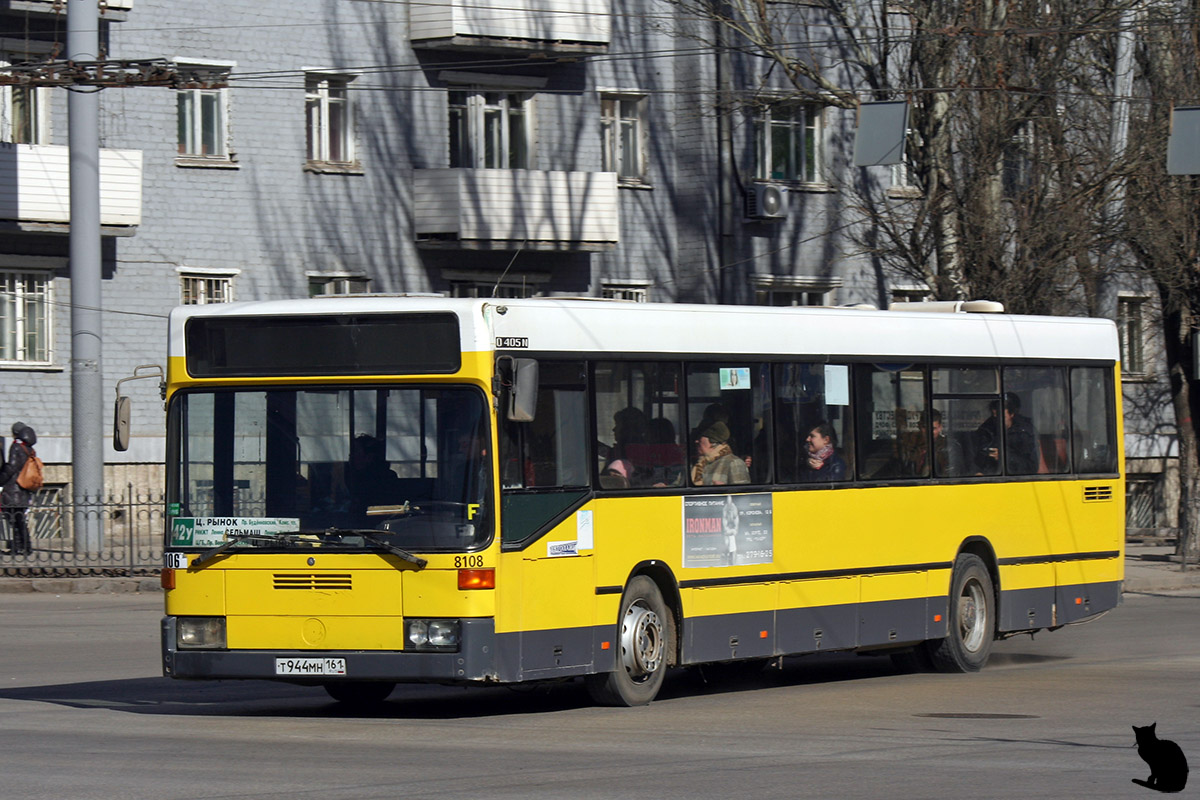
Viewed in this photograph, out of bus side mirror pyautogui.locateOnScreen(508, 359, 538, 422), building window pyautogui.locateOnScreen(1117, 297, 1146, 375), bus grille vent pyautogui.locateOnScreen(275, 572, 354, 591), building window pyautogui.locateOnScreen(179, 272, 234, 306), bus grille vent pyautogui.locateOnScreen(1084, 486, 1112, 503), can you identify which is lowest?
bus grille vent pyautogui.locateOnScreen(275, 572, 354, 591)

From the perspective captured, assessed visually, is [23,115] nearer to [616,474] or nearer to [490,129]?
[490,129]

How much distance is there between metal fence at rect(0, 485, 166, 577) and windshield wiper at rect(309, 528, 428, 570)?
14920 mm

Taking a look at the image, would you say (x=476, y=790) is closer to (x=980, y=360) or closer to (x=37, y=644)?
(x=980, y=360)

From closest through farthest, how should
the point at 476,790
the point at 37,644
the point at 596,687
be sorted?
1. the point at 476,790
2. the point at 596,687
3. the point at 37,644

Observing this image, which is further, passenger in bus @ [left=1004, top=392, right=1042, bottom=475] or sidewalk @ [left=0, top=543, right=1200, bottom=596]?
sidewalk @ [left=0, top=543, right=1200, bottom=596]

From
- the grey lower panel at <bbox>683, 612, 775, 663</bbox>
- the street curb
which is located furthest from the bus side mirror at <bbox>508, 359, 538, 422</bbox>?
the street curb

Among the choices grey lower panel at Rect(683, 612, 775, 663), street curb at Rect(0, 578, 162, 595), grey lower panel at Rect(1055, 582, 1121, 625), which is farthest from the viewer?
street curb at Rect(0, 578, 162, 595)

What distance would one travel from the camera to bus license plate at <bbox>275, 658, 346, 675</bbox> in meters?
11.5

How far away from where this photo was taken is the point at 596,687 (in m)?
12.5

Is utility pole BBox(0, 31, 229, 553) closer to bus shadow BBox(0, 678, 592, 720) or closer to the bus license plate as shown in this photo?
bus shadow BBox(0, 678, 592, 720)

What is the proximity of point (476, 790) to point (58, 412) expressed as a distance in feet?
75.5

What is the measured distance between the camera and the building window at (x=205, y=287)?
1239 inches

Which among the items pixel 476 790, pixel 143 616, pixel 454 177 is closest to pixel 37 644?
pixel 143 616

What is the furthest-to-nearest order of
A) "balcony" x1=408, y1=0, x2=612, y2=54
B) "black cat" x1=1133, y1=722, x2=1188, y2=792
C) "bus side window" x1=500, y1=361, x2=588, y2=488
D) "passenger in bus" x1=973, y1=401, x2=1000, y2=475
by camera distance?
1. "balcony" x1=408, y1=0, x2=612, y2=54
2. "passenger in bus" x1=973, y1=401, x2=1000, y2=475
3. "bus side window" x1=500, y1=361, x2=588, y2=488
4. "black cat" x1=1133, y1=722, x2=1188, y2=792
